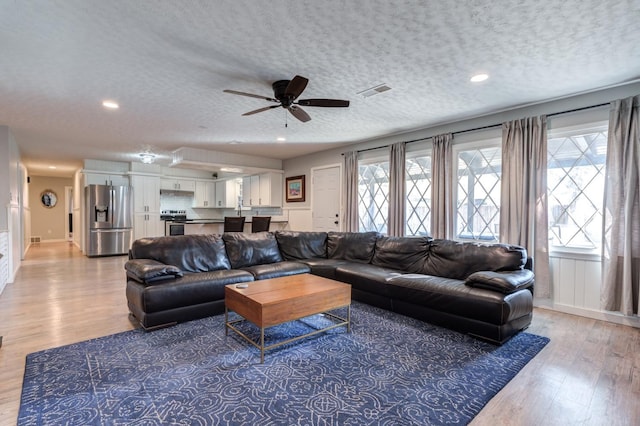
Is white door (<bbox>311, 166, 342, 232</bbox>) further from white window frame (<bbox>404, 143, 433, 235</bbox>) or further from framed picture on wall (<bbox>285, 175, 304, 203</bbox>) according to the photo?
white window frame (<bbox>404, 143, 433, 235</bbox>)

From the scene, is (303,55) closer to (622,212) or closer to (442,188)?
(442,188)

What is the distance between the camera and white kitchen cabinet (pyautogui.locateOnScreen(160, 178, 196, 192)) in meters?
8.52

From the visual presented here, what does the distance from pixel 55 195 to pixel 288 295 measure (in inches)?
460

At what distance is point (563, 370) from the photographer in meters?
2.21

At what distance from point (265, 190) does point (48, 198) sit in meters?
7.98

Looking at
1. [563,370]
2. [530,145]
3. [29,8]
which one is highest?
[29,8]

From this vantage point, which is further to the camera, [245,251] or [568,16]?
[245,251]

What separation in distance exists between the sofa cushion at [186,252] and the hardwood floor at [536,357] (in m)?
0.68

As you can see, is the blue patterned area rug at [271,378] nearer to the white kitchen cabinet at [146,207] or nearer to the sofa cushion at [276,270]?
the sofa cushion at [276,270]

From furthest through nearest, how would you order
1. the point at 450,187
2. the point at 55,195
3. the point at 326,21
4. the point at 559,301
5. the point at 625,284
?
the point at 55,195 → the point at 450,187 → the point at 559,301 → the point at 625,284 → the point at 326,21

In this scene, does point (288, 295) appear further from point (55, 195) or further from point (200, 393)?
point (55, 195)

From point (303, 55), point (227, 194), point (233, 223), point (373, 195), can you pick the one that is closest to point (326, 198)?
point (373, 195)

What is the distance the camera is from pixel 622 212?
10.2 feet

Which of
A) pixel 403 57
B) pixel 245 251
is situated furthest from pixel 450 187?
pixel 245 251
